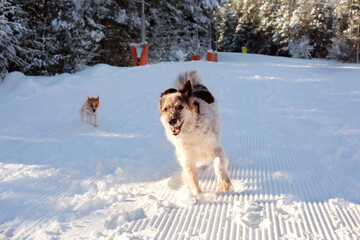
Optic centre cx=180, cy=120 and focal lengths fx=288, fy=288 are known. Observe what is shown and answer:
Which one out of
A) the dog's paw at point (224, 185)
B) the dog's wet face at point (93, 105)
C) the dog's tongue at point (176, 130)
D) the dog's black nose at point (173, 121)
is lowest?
the dog's paw at point (224, 185)

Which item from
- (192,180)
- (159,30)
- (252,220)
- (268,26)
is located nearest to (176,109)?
(192,180)

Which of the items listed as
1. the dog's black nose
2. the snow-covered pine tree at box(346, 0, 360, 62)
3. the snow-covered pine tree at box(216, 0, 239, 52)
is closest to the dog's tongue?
the dog's black nose

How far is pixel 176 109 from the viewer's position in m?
3.44

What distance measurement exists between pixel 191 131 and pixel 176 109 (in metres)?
0.37

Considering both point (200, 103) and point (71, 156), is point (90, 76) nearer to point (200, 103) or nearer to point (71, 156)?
point (71, 156)

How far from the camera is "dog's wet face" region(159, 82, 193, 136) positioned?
3398 millimetres

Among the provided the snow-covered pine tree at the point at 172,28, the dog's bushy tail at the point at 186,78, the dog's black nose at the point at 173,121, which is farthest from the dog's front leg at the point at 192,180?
the snow-covered pine tree at the point at 172,28

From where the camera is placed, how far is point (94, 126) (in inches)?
300

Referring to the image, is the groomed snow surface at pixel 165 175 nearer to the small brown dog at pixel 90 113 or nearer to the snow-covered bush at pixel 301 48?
the small brown dog at pixel 90 113

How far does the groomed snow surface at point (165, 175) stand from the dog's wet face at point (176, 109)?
86 centimetres

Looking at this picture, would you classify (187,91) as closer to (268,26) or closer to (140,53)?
(140,53)

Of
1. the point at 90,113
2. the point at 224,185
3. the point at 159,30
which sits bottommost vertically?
the point at 224,185

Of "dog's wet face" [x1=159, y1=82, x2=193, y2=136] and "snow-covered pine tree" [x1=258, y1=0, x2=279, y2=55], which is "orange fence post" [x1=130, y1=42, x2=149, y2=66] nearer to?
"dog's wet face" [x1=159, y1=82, x2=193, y2=136]

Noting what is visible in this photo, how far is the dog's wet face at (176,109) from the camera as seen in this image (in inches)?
134
